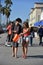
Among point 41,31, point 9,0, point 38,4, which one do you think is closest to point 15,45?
point 41,31

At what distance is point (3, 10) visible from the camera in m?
86.6

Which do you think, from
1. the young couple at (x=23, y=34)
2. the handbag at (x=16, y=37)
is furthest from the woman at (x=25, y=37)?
the handbag at (x=16, y=37)

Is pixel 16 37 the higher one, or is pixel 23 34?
pixel 23 34

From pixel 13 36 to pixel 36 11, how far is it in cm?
8059

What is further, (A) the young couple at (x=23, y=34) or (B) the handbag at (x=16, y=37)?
(B) the handbag at (x=16, y=37)

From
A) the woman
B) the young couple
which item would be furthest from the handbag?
the woman

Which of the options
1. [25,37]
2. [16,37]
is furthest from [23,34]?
[16,37]

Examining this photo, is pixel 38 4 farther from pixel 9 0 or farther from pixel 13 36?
pixel 13 36

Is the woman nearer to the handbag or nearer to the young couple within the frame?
the young couple

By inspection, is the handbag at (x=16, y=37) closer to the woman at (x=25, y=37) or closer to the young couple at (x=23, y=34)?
the young couple at (x=23, y=34)

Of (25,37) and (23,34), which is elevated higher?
(23,34)

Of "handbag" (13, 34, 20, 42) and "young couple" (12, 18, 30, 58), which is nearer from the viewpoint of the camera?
"young couple" (12, 18, 30, 58)

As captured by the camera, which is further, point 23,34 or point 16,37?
point 16,37

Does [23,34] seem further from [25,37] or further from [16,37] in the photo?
[16,37]
